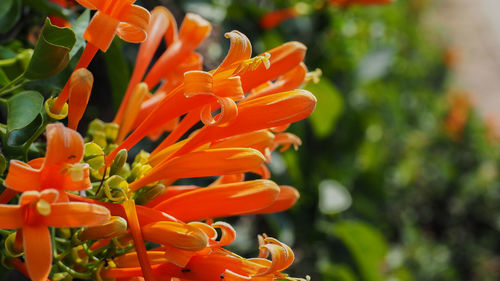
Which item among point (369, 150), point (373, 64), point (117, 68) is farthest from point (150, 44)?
point (369, 150)

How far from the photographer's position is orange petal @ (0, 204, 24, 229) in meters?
0.52

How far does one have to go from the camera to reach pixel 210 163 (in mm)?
649

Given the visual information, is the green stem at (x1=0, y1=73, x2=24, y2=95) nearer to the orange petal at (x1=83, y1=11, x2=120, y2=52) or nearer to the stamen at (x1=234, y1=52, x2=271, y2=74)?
the orange petal at (x1=83, y1=11, x2=120, y2=52)

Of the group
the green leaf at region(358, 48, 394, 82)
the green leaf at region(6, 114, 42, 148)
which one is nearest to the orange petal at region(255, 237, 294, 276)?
the green leaf at region(6, 114, 42, 148)

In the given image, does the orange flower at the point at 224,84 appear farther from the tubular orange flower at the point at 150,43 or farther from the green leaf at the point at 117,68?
the green leaf at the point at 117,68

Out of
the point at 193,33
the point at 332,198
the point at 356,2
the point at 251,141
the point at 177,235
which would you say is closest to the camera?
the point at 177,235

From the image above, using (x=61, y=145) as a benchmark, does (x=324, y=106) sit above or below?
below

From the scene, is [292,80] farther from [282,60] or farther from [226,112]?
[226,112]

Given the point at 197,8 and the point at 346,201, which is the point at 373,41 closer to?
the point at 346,201

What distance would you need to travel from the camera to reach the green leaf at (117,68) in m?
0.96

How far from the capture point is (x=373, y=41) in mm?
2641

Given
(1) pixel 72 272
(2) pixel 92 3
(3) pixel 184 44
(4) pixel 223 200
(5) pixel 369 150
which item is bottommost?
(5) pixel 369 150

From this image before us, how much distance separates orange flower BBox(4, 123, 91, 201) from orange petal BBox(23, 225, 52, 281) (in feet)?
0.13

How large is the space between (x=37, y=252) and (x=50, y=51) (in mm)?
249
